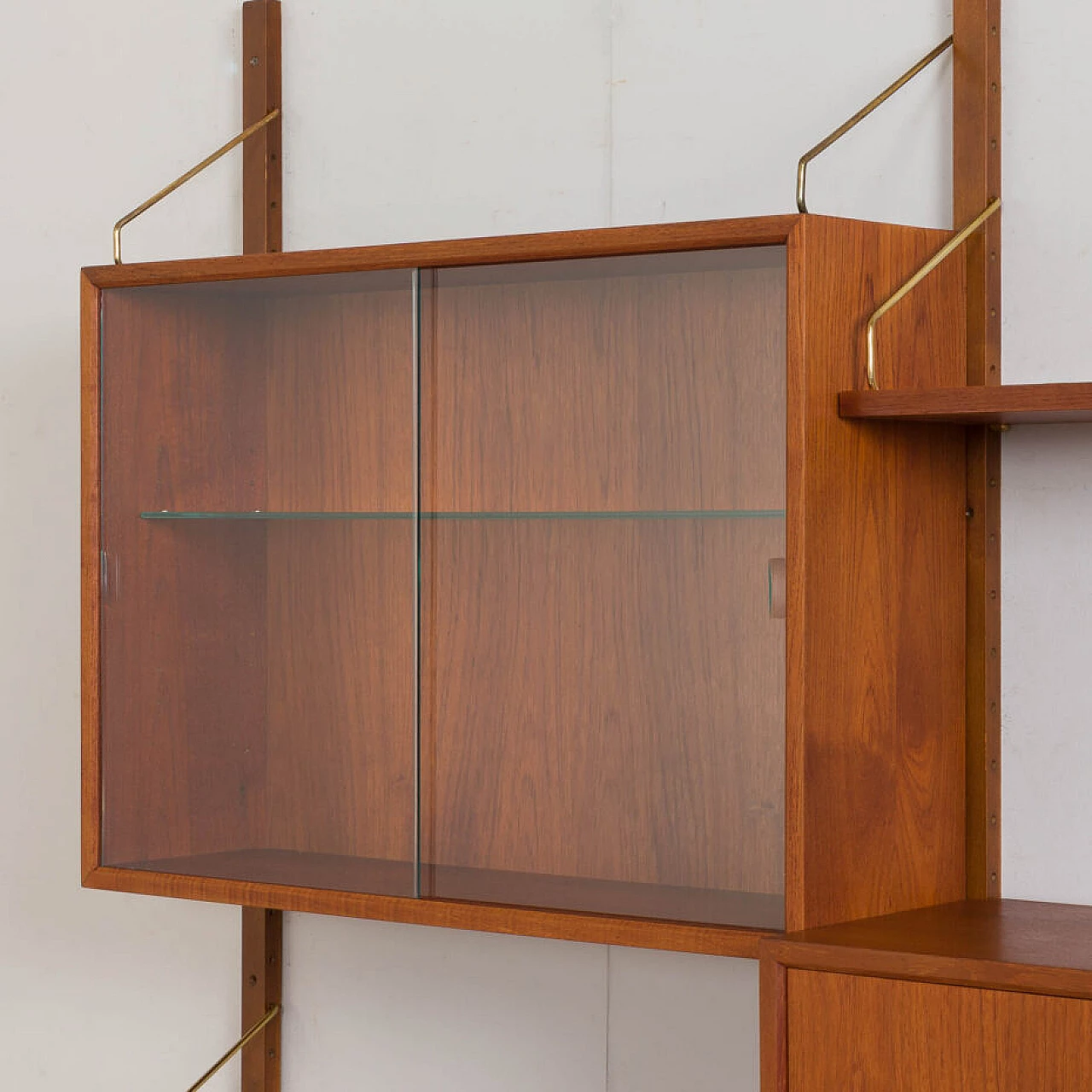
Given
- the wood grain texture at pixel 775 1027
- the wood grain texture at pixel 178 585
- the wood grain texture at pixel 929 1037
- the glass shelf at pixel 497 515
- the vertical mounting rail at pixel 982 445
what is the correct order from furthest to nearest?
1. the wood grain texture at pixel 178 585
2. the vertical mounting rail at pixel 982 445
3. the glass shelf at pixel 497 515
4. the wood grain texture at pixel 775 1027
5. the wood grain texture at pixel 929 1037

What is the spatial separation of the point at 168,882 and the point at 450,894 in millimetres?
342

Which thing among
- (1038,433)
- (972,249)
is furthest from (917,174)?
(1038,433)

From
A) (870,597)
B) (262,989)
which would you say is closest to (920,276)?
(870,597)

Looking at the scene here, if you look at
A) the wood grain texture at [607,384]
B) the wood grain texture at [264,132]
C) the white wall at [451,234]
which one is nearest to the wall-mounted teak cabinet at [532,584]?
the wood grain texture at [607,384]

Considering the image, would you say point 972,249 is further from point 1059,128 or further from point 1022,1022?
point 1022,1022

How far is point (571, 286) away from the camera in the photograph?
1.60 m

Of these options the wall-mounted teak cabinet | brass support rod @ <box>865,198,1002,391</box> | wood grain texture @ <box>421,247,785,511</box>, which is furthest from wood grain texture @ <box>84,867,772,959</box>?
brass support rod @ <box>865,198,1002,391</box>

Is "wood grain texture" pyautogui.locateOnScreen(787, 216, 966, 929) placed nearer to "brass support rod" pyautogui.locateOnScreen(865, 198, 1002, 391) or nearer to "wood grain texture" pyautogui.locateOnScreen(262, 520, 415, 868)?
"brass support rod" pyautogui.locateOnScreen(865, 198, 1002, 391)

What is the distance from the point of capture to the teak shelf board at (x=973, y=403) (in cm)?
138

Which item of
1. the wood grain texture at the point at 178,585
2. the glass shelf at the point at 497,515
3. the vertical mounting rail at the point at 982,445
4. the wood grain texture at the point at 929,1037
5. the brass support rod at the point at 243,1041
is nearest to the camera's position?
the wood grain texture at the point at 929,1037

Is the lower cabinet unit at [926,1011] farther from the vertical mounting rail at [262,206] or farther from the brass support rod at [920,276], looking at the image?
the vertical mounting rail at [262,206]

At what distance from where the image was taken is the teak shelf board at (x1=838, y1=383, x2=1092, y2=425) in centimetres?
138

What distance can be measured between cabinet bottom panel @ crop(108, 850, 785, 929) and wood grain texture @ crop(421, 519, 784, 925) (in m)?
0.01

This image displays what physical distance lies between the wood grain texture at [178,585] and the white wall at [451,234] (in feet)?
1.15
